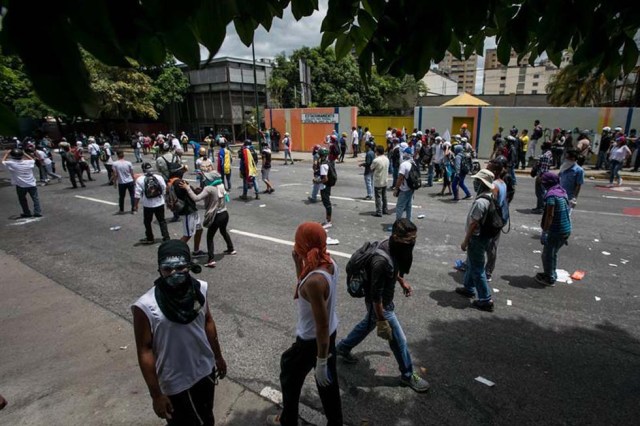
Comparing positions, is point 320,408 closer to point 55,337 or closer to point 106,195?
point 55,337

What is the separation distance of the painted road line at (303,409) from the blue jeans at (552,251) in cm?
A: 419

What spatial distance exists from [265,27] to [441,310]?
408 centimetres

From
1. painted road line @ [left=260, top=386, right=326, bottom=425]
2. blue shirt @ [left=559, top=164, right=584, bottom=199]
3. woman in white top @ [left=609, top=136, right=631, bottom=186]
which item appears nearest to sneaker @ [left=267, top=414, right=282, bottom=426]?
painted road line @ [left=260, top=386, right=326, bottom=425]

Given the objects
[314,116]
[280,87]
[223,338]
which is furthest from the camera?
[280,87]

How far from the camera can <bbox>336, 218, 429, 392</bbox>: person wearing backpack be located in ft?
10.7

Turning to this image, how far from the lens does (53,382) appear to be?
12.0ft

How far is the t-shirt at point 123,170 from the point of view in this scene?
30.8ft

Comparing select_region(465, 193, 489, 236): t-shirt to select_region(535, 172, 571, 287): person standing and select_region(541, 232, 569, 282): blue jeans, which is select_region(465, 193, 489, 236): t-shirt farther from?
select_region(541, 232, 569, 282): blue jeans

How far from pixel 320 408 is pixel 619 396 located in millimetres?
2720

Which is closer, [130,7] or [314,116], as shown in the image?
[130,7]

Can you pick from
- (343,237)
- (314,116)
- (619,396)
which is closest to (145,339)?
(619,396)

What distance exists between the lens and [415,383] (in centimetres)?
350

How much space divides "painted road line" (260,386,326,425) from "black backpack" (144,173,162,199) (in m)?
4.92

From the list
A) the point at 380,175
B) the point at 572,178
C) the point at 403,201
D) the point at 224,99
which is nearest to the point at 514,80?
the point at 224,99
